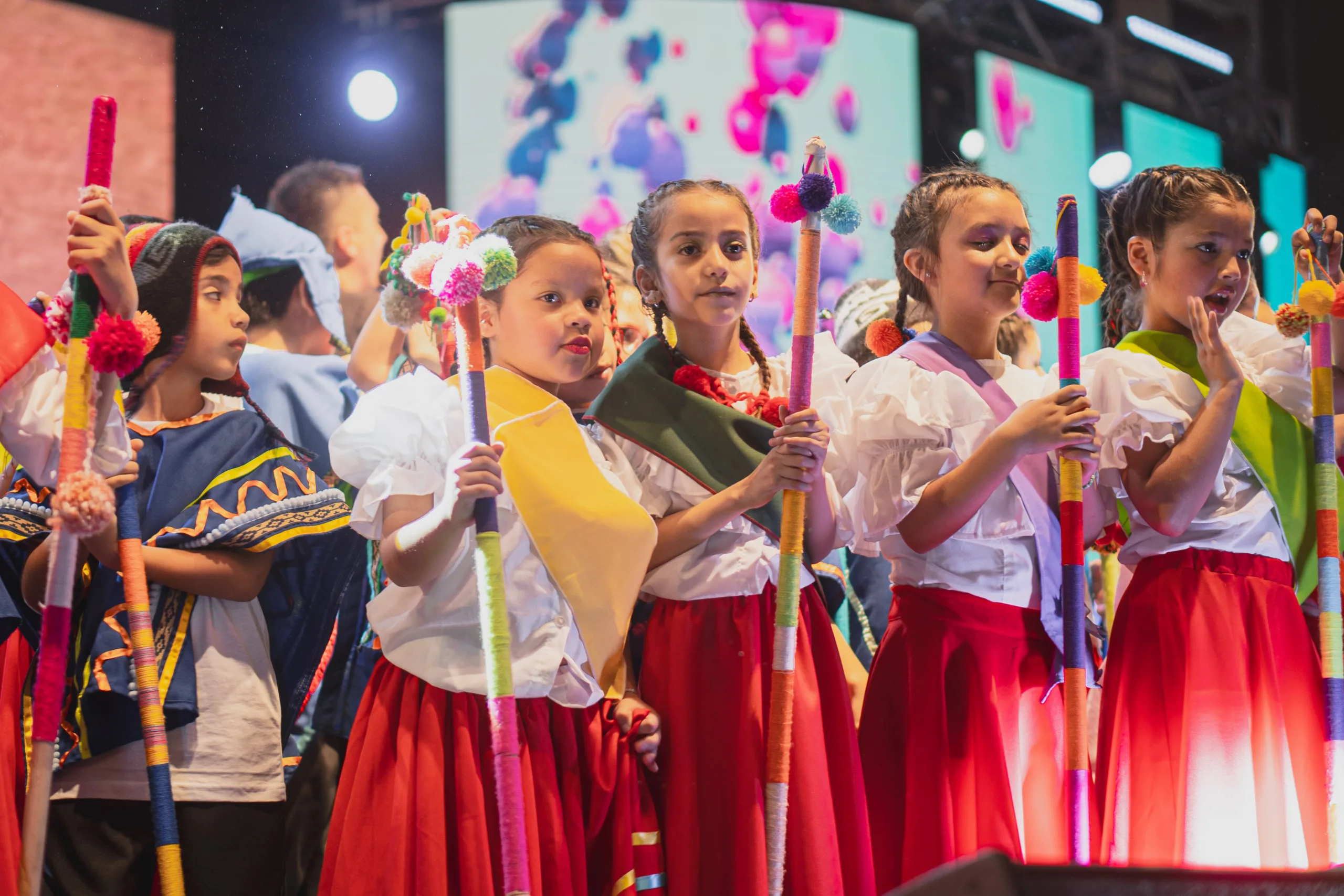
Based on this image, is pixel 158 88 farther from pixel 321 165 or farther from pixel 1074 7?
pixel 1074 7

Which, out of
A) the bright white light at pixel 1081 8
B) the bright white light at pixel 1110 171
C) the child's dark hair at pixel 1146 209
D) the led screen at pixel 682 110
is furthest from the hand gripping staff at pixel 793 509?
the bright white light at pixel 1081 8

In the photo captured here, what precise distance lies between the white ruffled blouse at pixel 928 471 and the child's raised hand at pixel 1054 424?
Answer: 131 millimetres

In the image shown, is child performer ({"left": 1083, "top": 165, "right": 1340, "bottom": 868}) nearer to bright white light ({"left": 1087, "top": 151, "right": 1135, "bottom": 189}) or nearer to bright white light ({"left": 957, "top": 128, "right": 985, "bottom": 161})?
bright white light ({"left": 1087, "top": 151, "right": 1135, "bottom": 189})

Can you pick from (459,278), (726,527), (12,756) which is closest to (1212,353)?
(726,527)

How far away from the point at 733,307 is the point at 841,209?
0.29 m

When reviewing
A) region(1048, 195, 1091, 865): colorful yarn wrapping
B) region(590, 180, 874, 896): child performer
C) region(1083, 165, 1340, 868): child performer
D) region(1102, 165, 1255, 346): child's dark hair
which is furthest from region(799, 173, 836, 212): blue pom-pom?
region(1102, 165, 1255, 346): child's dark hair

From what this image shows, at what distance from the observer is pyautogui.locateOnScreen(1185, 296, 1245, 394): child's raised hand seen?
2.23m

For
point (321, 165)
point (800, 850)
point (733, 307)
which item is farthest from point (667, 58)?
Result: point (800, 850)

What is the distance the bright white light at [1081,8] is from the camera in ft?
19.2

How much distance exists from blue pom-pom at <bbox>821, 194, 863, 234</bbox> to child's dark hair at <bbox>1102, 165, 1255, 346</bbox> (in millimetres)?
736

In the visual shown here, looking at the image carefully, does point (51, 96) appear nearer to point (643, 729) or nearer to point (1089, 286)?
point (643, 729)

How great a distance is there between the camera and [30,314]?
2.12m

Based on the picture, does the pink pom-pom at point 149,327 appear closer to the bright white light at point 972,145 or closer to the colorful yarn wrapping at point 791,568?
the colorful yarn wrapping at point 791,568

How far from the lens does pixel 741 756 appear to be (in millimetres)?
2059
